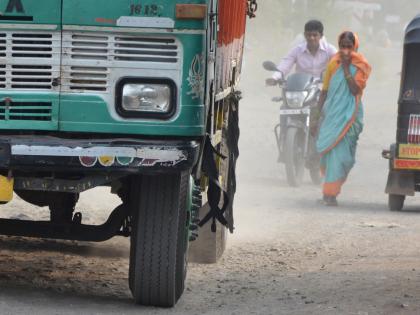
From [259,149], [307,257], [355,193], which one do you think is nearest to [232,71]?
[307,257]

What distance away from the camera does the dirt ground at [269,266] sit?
257 inches

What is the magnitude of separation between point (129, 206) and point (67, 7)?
1.26 m

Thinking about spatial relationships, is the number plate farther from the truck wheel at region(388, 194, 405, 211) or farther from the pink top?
the truck wheel at region(388, 194, 405, 211)

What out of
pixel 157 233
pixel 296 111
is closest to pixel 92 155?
pixel 157 233

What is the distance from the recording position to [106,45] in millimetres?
5801

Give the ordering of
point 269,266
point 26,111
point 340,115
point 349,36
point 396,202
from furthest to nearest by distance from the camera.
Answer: point 340,115 → point 349,36 → point 396,202 → point 269,266 → point 26,111

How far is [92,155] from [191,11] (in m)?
0.82

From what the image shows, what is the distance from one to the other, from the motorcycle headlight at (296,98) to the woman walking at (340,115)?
1.54 meters

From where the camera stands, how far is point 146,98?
5840 millimetres

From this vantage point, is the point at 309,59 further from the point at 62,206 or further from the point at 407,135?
the point at 62,206

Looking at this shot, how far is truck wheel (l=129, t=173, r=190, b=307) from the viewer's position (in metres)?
6.16

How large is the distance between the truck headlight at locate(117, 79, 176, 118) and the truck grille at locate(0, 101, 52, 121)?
345mm

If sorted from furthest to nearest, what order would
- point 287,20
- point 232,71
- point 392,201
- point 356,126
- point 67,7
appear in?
point 287,20 < point 356,126 < point 392,201 < point 232,71 < point 67,7

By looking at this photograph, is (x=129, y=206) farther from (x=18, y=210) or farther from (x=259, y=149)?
(x=259, y=149)
